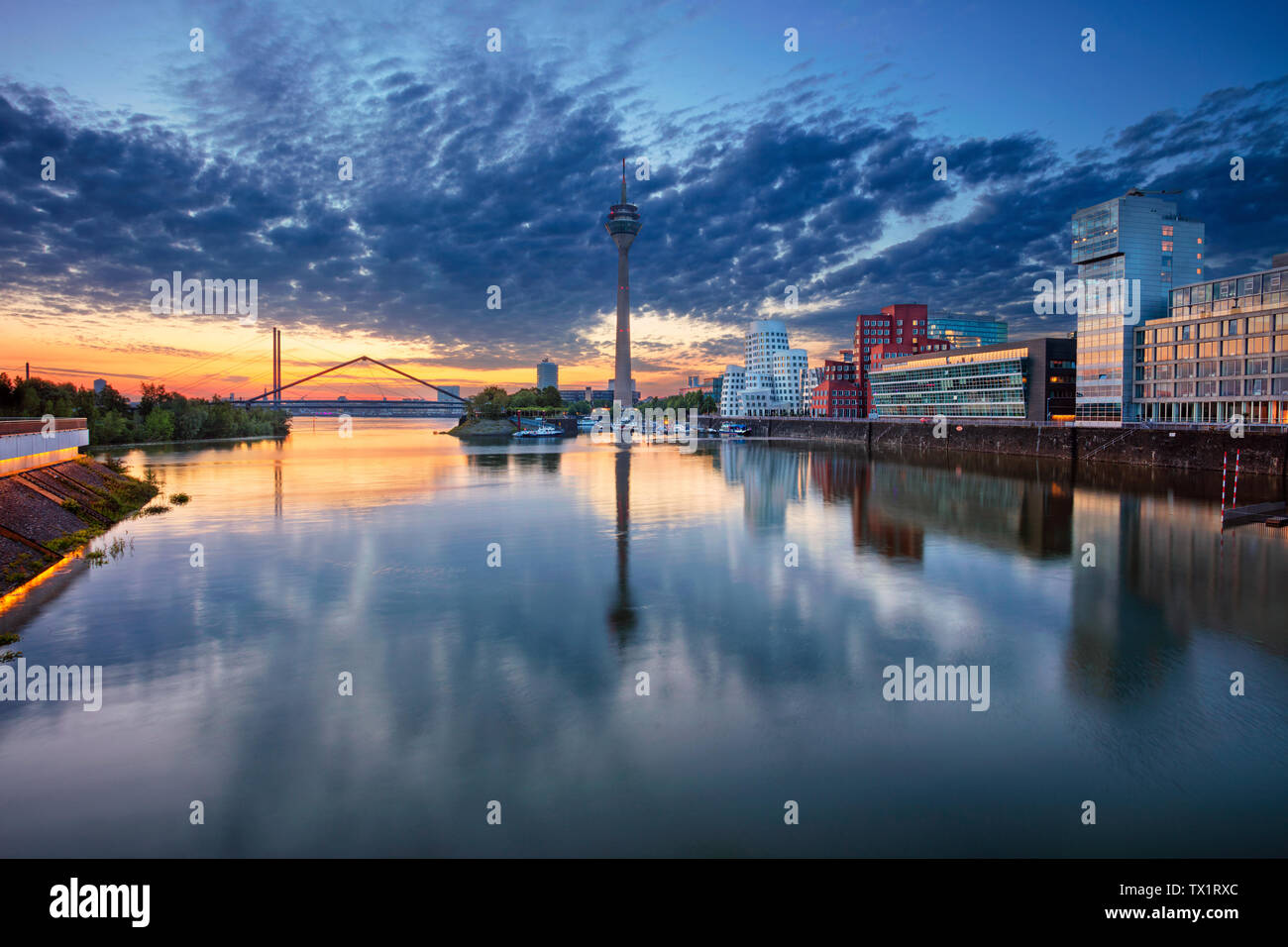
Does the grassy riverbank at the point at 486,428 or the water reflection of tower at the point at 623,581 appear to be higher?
the grassy riverbank at the point at 486,428

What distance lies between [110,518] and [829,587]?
33632 mm

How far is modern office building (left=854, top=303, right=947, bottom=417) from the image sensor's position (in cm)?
17950

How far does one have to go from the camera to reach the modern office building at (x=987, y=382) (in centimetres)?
10744

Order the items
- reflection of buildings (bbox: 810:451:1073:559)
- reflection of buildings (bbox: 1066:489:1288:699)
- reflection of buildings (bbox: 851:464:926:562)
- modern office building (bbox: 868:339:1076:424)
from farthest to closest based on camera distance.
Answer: modern office building (bbox: 868:339:1076:424), reflection of buildings (bbox: 810:451:1073:559), reflection of buildings (bbox: 851:464:926:562), reflection of buildings (bbox: 1066:489:1288:699)

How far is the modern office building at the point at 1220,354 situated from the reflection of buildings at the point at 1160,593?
166 ft

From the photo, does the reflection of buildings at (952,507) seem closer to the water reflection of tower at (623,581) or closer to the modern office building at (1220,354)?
the water reflection of tower at (623,581)

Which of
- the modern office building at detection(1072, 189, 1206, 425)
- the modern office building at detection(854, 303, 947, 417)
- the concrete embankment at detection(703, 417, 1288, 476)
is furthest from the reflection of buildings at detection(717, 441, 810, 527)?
the modern office building at detection(854, 303, 947, 417)

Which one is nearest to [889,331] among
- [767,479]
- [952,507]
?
[767,479]

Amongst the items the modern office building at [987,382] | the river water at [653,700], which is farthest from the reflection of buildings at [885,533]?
the modern office building at [987,382]

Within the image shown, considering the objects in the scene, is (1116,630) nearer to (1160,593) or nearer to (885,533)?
(1160,593)

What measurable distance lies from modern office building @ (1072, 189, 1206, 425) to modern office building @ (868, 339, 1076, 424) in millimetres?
10878

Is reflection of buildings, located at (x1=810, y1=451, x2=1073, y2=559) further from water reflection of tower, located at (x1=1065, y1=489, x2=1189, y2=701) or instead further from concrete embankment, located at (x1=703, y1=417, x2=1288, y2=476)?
concrete embankment, located at (x1=703, y1=417, x2=1288, y2=476)

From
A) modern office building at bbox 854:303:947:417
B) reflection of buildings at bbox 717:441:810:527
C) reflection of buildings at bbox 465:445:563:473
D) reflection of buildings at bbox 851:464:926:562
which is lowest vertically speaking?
reflection of buildings at bbox 851:464:926:562
